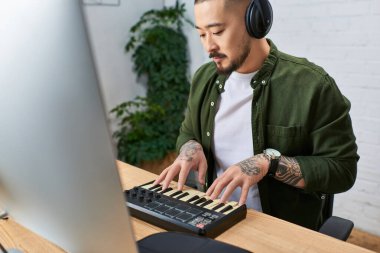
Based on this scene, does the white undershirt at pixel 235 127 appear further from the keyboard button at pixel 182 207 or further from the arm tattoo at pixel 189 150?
the keyboard button at pixel 182 207

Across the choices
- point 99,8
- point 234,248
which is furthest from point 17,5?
point 99,8

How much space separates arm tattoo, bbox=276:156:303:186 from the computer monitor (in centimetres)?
68

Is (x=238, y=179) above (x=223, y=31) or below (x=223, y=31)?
below

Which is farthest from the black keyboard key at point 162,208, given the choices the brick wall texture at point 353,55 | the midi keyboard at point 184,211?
the brick wall texture at point 353,55

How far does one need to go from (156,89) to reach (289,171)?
2.41 metres

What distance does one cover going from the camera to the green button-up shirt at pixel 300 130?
1078mm

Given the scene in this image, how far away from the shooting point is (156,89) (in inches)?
131

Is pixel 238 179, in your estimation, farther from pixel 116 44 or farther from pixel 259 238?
pixel 116 44

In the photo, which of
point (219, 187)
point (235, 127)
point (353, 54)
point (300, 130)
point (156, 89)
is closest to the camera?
point (219, 187)

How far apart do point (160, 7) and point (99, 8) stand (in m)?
0.65

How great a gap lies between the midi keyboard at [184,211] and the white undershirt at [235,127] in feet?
1.07

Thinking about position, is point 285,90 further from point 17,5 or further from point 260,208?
point 17,5

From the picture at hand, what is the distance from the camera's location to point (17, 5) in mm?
360

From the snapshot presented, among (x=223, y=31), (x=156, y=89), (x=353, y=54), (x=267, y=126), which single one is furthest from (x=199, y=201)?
(x=156, y=89)
